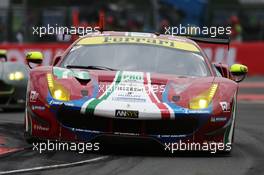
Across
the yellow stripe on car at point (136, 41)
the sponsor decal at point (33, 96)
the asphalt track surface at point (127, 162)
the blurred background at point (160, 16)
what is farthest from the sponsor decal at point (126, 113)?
the blurred background at point (160, 16)

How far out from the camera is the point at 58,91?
769 centimetres

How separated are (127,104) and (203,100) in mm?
788

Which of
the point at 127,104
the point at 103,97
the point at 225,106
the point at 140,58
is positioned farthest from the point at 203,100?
the point at 140,58

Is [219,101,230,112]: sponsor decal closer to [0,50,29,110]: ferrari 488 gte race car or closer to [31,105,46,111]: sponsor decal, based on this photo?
[31,105,46,111]: sponsor decal

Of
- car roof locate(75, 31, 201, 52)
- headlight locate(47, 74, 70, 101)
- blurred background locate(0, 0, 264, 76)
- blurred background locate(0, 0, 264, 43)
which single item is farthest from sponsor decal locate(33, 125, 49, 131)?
blurred background locate(0, 0, 264, 43)

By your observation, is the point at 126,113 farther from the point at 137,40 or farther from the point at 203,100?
the point at 137,40

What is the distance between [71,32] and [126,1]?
19.1m

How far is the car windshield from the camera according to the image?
872 centimetres

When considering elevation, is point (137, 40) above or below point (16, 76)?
above

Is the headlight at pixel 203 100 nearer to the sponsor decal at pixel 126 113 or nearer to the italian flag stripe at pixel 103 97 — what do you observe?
the sponsor decal at pixel 126 113

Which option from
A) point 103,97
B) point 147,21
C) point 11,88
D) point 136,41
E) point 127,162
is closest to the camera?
point 127,162

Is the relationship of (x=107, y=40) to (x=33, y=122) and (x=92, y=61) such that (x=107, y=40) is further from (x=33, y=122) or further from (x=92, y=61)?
(x=33, y=122)

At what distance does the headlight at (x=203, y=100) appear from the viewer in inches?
301

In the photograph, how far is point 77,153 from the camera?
754 centimetres
